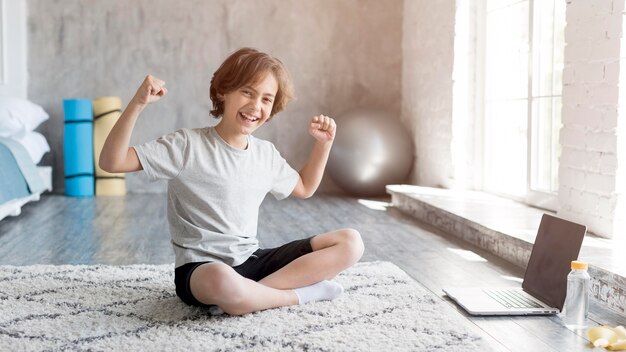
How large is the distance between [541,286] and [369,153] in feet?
9.61

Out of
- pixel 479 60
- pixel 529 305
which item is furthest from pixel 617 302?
pixel 479 60

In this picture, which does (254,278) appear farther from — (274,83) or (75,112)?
(75,112)

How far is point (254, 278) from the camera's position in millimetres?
2152

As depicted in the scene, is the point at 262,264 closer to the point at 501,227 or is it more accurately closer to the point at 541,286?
the point at 541,286

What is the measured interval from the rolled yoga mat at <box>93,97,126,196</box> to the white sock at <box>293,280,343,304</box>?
11.5 feet

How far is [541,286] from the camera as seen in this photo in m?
2.28

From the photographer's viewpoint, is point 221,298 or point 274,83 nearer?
point 221,298

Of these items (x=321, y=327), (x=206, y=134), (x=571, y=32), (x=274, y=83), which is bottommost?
(x=321, y=327)

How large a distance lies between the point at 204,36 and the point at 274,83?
3.70 metres

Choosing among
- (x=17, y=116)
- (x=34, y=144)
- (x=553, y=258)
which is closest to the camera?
(x=553, y=258)

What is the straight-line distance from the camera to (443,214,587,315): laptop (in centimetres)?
213

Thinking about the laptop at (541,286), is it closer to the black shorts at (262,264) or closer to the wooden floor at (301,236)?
the wooden floor at (301,236)

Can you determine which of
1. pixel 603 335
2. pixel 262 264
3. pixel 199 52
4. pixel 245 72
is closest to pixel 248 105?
pixel 245 72

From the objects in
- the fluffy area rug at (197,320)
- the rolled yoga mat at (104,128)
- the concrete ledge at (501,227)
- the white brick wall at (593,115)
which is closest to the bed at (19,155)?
the rolled yoga mat at (104,128)
